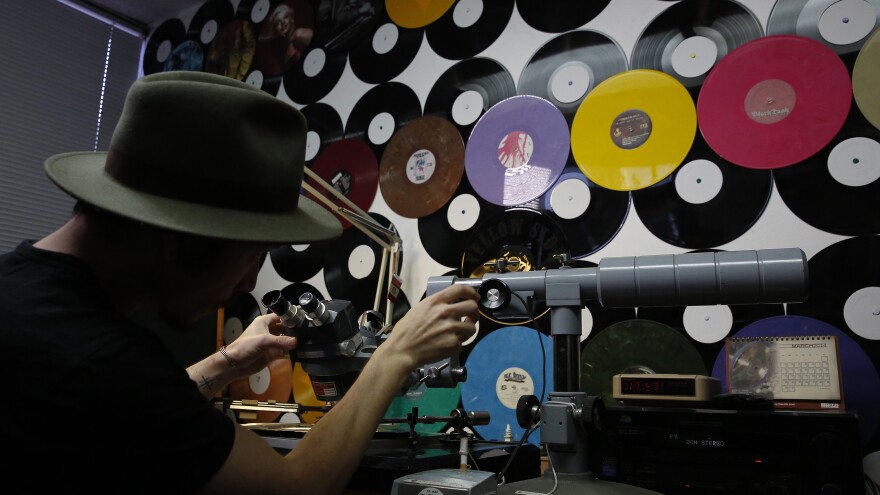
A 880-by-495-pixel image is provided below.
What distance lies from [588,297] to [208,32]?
2.74 metres

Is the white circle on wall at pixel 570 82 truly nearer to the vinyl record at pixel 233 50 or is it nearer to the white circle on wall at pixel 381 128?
the white circle on wall at pixel 381 128

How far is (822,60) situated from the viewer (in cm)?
161

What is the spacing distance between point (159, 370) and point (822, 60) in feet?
5.59

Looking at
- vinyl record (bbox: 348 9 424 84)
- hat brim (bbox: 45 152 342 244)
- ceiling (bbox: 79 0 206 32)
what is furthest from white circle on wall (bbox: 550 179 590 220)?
ceiling (bbox: 79 0 206 32)

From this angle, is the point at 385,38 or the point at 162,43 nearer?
the point at 385,38

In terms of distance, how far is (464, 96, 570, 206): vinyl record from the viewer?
1.99 metres

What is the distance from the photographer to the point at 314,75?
271cm

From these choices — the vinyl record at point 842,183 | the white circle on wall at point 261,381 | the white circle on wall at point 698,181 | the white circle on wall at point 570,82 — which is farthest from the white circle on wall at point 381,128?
the vinyl record at point 842,183

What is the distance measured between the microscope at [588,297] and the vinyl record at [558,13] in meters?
1.15

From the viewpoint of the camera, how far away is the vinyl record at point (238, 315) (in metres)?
2.64

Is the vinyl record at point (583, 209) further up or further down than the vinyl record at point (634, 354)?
further up

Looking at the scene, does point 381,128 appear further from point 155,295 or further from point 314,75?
point 155,295

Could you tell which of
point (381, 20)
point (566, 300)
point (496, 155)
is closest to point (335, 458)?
point (566, 300)

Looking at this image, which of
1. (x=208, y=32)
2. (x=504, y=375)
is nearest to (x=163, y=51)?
(x=208, y=32)
